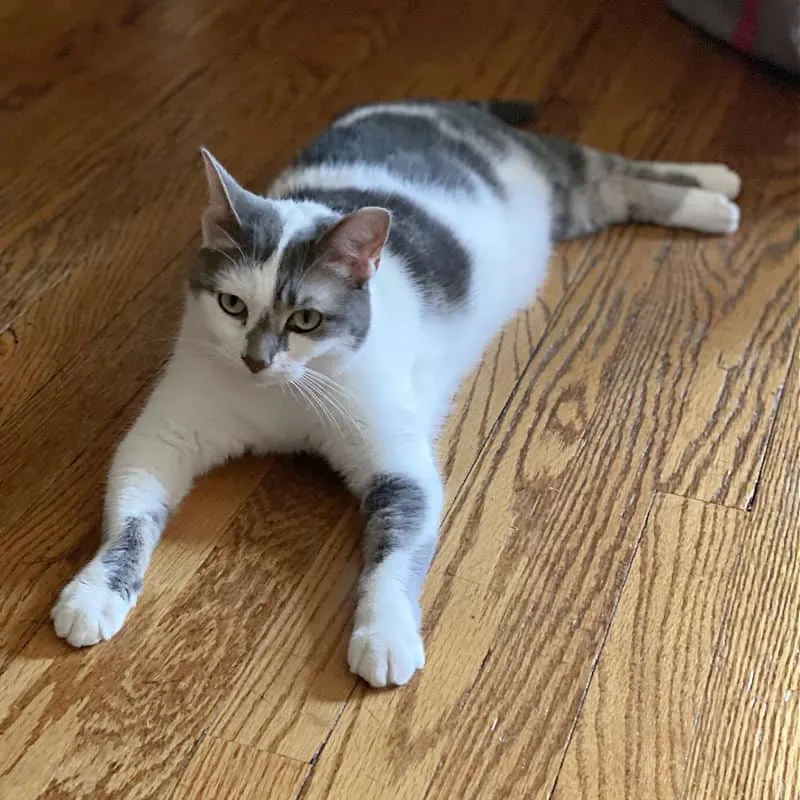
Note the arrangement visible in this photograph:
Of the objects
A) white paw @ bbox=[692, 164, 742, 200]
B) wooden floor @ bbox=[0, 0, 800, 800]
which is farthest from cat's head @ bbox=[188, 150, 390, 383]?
white paw @ bbox=[692, 164, 742, 200]

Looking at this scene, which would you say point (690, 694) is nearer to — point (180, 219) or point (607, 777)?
point (607, 777)

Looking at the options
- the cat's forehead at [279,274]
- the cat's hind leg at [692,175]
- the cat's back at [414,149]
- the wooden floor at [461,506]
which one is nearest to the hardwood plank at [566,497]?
the wooden floor at [461,506]

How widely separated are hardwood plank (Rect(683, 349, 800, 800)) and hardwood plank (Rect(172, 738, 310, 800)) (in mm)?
449

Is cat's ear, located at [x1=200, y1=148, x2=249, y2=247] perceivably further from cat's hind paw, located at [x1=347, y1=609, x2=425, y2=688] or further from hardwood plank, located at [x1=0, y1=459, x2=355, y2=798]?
cat's hind paw, located at [x1=347, y1=609, x2=425, y2=688]

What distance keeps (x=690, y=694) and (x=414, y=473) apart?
0.45m

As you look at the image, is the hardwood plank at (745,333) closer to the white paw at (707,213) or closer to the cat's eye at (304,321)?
the white paw at (707,213)

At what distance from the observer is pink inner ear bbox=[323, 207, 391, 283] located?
1.31 metres

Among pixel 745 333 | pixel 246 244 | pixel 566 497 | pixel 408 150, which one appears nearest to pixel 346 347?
pixel 246 244

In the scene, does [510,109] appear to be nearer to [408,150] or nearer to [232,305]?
[408,150]

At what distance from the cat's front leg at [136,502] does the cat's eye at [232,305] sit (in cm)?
16

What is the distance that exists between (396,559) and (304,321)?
325 mm

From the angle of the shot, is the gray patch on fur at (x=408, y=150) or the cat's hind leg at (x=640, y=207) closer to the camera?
the gray patch on fur at (x=408, y=150)

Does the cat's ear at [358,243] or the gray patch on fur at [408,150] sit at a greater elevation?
the cat's ear at [358,243]

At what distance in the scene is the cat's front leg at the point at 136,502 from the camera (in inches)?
51.1
